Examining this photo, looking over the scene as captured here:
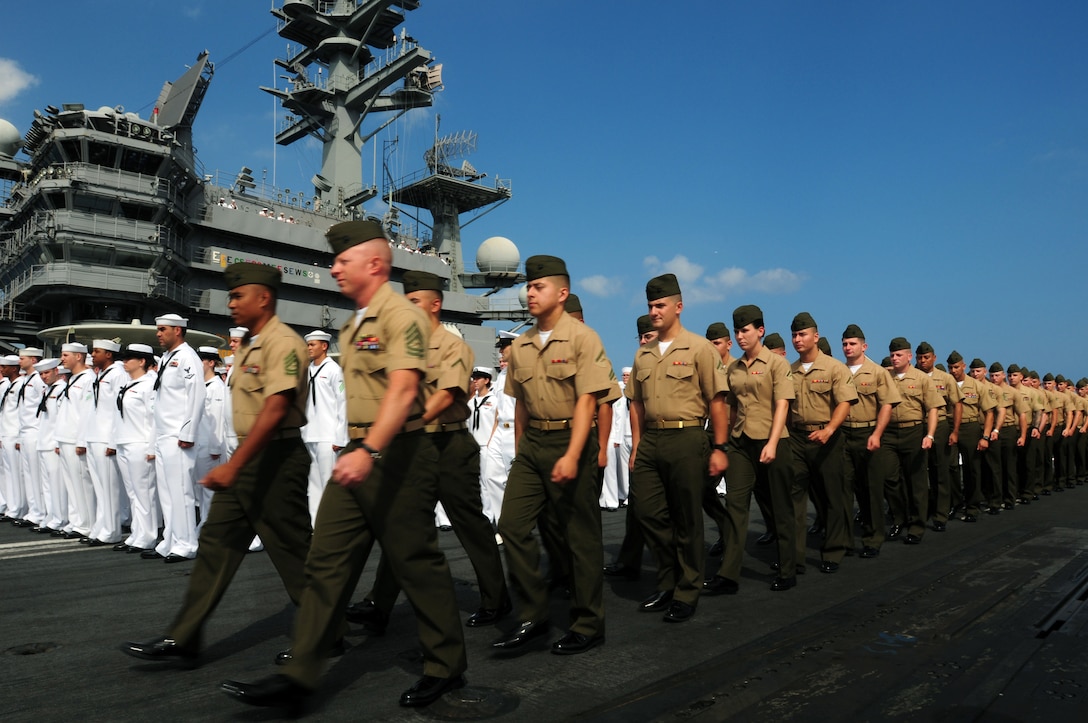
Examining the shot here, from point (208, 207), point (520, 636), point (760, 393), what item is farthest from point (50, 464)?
point (208, 207)

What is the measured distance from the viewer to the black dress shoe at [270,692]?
9.16 feet

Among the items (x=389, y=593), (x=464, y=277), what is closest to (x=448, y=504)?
(x=389, y=593)

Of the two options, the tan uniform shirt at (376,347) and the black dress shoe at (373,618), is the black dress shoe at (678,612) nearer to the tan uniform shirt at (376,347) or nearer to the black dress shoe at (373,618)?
the black dress shoe at (373,618)

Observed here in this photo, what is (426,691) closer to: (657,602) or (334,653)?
(334,653)

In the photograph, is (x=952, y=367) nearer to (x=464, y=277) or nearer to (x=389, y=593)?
(x=389, y=593)

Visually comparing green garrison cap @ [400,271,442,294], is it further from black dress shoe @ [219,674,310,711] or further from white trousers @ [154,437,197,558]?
white trousers @ [154,437,197,558]

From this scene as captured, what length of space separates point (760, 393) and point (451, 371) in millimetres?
2594

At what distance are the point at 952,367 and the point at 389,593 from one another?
9136 millimetres

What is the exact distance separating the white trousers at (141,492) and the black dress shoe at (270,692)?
5.39 meters

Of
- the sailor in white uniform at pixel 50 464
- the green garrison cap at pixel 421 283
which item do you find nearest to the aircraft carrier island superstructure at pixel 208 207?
the sailor in white uniform at pixel 50 464

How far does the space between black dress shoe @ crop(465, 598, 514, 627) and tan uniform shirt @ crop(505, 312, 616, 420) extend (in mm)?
1250

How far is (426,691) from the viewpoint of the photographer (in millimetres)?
3023

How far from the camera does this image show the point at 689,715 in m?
2.92

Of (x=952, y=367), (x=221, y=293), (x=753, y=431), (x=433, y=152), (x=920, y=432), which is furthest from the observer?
(x=433, y=152)
